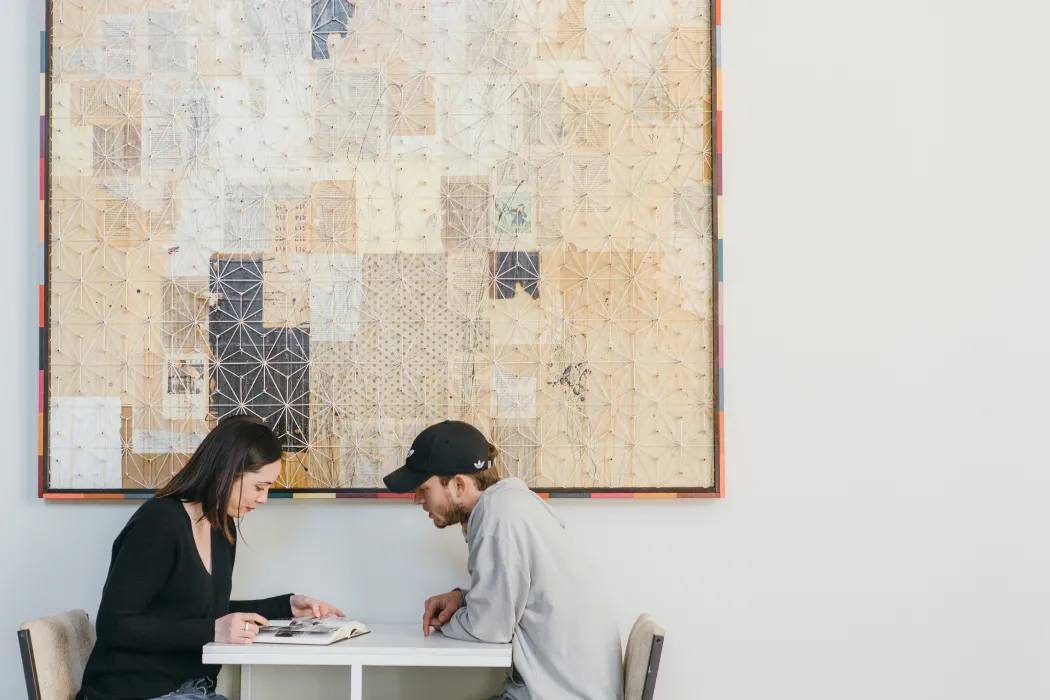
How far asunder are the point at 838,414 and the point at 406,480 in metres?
1.20

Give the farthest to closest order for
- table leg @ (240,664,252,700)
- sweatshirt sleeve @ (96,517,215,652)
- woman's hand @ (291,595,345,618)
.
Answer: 1. table leg @ (240,664,252,700)
2. woman's hand @ (291,595,345,618)
3. sweatshirt sleeve @ (96,517,215,652)

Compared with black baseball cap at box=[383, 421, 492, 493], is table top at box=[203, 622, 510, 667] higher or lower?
lower

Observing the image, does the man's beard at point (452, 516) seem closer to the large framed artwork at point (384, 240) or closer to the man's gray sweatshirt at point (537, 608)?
the man's gray sweatshirt at point (537, 608)

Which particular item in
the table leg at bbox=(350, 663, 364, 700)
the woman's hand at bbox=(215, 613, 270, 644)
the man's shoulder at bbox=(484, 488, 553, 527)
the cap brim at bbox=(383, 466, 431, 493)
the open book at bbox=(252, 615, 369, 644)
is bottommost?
the table leg at bbox=(350, 663, 364, 700)

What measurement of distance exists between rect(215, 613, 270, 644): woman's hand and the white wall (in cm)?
45

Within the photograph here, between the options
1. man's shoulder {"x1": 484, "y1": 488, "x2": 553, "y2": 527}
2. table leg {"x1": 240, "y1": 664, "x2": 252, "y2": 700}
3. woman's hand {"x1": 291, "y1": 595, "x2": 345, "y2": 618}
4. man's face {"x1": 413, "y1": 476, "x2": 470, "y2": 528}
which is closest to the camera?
man's shoulder {"x1": 484, "y1": 488, "x2": 553, "y2": 527}

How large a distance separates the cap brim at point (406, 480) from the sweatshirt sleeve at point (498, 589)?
0.21 m

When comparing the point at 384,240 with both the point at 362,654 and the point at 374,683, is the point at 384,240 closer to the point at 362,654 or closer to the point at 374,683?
the point at 362,654

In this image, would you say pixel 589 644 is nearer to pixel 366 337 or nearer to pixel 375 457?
pixel 375 457

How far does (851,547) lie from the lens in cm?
234

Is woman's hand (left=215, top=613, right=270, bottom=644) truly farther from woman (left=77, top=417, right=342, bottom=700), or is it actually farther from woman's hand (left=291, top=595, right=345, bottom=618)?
woman's hand (left=291, top=595, right=345, bottom=618)

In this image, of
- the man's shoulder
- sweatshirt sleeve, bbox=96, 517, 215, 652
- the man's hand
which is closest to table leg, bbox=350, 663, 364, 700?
the man's hand

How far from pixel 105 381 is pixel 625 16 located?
68.3 inches

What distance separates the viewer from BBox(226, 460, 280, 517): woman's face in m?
1.96
